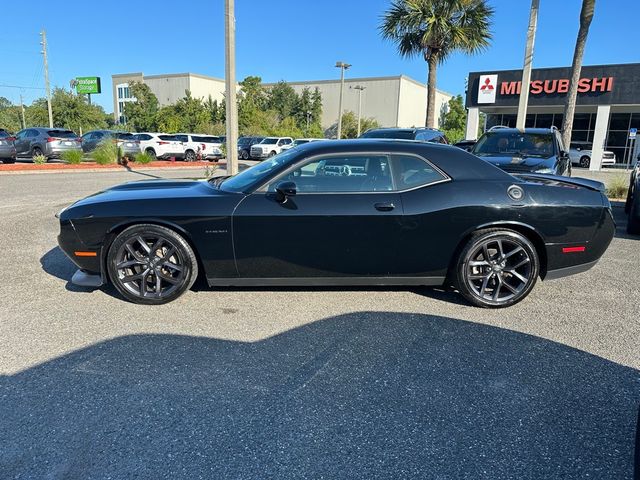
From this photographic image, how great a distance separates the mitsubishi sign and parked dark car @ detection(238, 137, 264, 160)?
48.4ft

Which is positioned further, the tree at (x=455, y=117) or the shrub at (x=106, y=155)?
the tree at (x=455, y=117)

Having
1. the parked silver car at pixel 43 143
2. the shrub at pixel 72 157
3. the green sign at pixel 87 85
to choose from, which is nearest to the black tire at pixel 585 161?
the shrub at pixel 72 157

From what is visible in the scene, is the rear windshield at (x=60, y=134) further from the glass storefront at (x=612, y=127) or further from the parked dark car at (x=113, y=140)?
the glass storefront at (x=612, y=127)

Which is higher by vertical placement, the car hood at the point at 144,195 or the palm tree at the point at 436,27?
the palm tree at the point at 436,27

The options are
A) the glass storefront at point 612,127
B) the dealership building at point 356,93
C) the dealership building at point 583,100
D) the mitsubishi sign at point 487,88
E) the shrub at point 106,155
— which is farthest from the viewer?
the dealership building at point 356,93

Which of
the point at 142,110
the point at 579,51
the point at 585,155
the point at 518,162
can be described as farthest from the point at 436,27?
the point at 142,110

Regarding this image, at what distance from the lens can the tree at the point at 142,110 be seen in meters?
59.4

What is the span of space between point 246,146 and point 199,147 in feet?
16.7

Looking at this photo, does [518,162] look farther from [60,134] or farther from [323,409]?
[60,134]

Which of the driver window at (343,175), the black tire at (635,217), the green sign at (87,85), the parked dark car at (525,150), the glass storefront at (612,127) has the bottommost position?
the black tire at (635,217)

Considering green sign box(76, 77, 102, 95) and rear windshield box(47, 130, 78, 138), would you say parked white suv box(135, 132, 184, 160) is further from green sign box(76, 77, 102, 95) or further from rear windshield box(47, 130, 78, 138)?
green sign box(76, 77, 102, 95)

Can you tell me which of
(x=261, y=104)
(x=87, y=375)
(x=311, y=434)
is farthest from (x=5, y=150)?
(x=261, y=104)

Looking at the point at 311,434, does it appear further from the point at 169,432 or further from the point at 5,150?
the point at 5,150

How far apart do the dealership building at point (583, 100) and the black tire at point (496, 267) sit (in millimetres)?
26023
